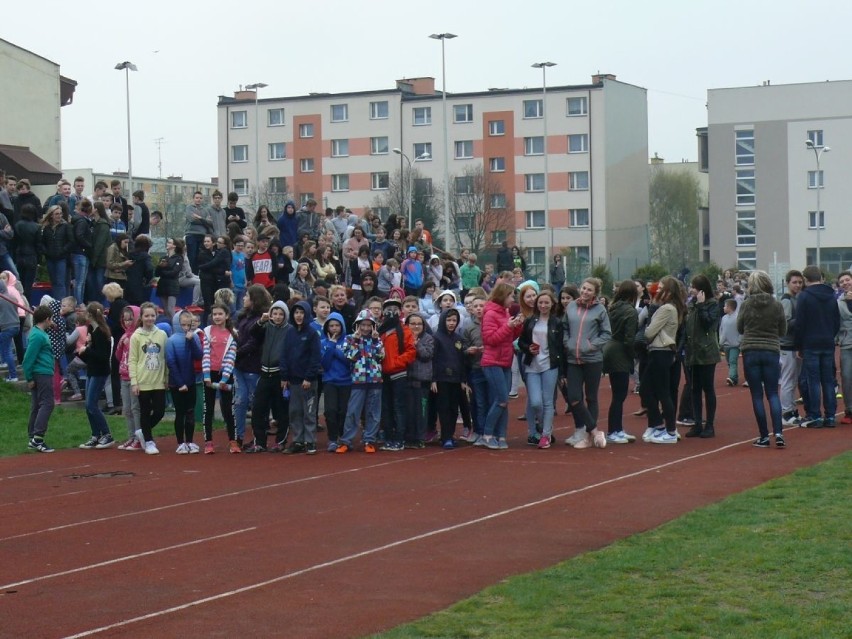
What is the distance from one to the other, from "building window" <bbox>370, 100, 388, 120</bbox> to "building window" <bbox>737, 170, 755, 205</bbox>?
26709 mm

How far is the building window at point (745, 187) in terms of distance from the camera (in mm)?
94688

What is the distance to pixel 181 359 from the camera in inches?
691

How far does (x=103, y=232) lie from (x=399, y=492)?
38.5ft

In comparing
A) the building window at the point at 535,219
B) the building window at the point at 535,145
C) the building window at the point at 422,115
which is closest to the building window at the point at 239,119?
the building window at the point at 422,115

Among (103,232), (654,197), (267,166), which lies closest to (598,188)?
(267,166)

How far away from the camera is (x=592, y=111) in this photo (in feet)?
277

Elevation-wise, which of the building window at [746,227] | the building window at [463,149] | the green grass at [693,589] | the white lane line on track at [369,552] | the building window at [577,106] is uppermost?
the building window at [577,106]

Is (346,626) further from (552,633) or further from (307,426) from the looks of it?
(307,426)

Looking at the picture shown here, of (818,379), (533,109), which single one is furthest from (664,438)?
(533,109)

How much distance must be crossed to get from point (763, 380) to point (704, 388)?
1.44 metres

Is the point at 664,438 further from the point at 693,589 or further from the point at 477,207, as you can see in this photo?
the point at 477,207

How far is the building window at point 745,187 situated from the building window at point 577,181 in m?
15.6

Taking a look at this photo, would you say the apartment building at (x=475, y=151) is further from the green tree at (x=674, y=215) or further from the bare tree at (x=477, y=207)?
the green tree at (x=674, y=215)

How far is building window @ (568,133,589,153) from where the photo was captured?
85188mm
